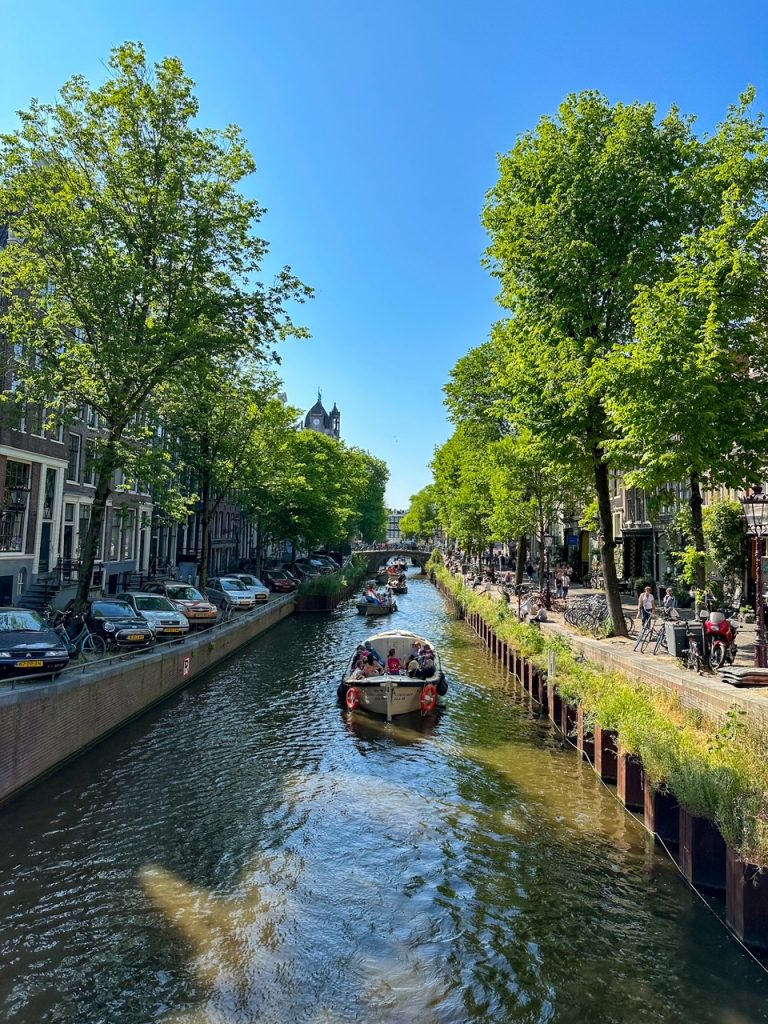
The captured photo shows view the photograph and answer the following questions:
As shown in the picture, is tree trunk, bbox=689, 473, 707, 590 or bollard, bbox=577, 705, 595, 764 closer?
bollard, bbox=577, 705, 595, 764

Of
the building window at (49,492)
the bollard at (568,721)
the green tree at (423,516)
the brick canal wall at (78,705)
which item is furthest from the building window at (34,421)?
the green tree at (423,516)

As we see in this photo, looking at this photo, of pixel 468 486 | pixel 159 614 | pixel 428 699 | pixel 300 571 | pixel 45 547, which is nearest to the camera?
pixel 428 699

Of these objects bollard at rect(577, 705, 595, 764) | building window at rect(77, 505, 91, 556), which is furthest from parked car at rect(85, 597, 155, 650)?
building window at rect(77, 505, 91, 556)

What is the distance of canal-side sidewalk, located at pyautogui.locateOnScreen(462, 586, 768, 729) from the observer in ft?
39.5

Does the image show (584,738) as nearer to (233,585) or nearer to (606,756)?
A: (606,756)

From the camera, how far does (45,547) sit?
32219 mm

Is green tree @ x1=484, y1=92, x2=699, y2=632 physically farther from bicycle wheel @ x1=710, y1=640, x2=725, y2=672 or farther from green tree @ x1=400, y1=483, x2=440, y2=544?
green tree @ x1=400, y1=483, x2=440, y2=544

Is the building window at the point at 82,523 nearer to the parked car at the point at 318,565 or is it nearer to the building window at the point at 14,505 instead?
the building window at the point at 14,505

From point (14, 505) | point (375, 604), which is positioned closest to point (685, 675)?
point (14, 505)

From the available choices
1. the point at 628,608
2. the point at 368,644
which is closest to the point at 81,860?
the point at 368,644

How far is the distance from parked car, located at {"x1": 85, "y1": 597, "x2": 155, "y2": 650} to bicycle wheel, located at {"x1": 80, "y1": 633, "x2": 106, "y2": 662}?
0.25m

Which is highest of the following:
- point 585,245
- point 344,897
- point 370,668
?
point 585,245

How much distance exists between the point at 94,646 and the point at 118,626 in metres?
1.57

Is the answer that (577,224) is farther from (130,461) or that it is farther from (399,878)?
(399,878)
